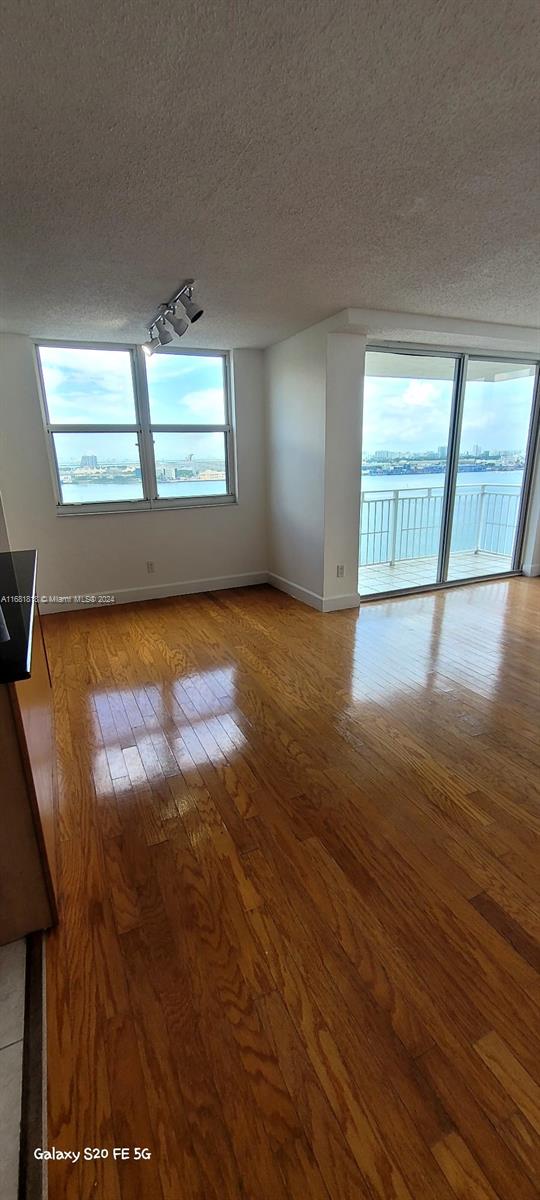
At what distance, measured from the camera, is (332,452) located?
4.03 m

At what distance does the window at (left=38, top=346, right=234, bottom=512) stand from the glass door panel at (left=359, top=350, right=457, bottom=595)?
1492 mm

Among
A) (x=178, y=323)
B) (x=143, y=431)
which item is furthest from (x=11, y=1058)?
(x=143, y=431)

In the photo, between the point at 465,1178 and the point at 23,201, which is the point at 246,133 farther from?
the point at 465,1178

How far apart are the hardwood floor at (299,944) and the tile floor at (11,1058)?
2.8 inches

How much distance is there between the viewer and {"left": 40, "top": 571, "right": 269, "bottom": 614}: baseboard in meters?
4.54

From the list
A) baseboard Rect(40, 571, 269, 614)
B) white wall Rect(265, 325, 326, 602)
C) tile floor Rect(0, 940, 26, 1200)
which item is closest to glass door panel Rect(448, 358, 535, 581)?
white wall Rect(265, 325, 326, 602)

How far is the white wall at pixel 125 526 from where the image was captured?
4047 mm

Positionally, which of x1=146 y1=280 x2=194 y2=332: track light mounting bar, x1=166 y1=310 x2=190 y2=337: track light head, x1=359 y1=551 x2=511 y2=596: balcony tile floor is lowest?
x1=359 y1=551 x2=511 y2=596: balcony tile floor

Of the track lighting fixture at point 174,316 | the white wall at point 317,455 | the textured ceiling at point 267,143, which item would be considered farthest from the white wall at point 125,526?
the textured ceiling at point 267,143

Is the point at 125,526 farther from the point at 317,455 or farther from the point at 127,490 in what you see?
the point at 317,455

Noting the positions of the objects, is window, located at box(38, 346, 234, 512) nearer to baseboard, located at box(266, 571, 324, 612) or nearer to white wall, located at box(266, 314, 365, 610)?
white wall, located at box(266, 314, 365, 610)

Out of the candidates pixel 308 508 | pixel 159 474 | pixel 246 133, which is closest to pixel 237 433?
pixel 159 474

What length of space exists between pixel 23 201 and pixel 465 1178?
3.10 m

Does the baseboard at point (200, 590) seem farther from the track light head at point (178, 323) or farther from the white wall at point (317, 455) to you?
the track light head at point (178, 323)
